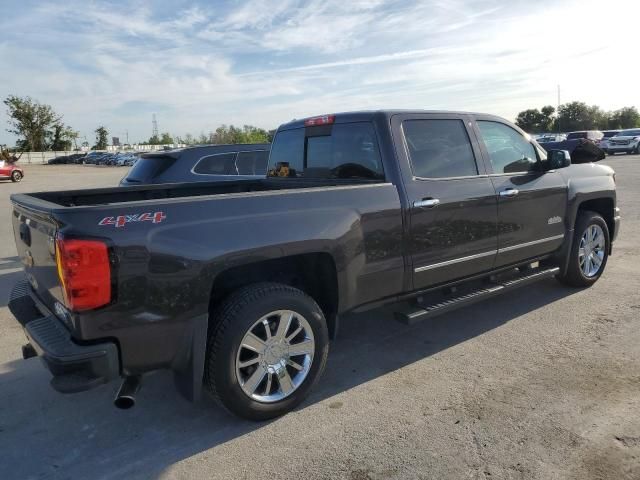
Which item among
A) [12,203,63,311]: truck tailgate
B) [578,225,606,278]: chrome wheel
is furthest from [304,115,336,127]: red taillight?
[578,225,606,278]: chrome wheel

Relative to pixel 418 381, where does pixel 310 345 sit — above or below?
above

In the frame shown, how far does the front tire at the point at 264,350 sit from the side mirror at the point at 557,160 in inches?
115

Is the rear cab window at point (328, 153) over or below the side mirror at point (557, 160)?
over

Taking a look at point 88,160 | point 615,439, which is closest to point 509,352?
point 615,439

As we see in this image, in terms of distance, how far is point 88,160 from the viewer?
64938 mm

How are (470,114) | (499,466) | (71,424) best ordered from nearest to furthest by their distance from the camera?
(499,466), (71,424), (470,114)

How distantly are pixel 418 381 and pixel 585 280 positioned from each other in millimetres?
2912

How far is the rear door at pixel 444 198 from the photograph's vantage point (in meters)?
3.87

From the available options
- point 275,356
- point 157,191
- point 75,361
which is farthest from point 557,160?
point 75,361

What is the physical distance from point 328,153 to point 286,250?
4.89 ft

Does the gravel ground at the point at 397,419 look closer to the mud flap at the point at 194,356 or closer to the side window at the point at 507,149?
the mud flap at the point at 194,356

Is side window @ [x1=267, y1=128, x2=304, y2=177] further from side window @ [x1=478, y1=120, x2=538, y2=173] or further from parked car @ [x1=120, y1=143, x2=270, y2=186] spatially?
parked car @ [x1=120, y1=143, x2=270, y2=186]

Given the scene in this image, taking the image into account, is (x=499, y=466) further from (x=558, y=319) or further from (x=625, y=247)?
(x=625, y=247)

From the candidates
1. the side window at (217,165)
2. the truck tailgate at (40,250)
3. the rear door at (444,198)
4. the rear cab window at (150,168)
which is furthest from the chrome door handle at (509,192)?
the rear cab window at (150,168)
